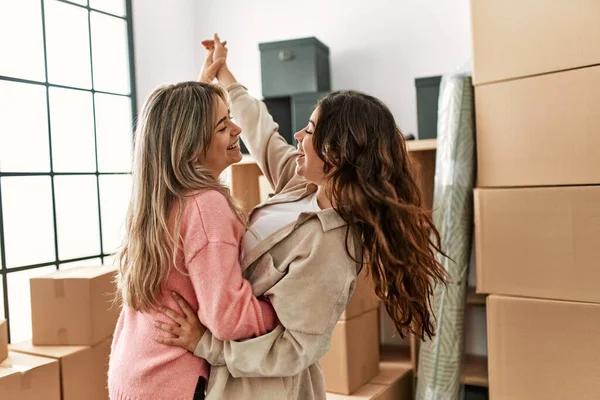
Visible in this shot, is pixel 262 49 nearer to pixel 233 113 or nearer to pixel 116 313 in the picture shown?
pixel 233 113

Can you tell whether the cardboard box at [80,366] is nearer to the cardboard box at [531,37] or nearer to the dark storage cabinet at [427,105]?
the dark storage cabinet at [427,105]

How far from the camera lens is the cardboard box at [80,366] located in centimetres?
186

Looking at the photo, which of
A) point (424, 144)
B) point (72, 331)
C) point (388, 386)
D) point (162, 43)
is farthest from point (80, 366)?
point (162, 43)

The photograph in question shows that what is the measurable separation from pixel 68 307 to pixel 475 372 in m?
1.68

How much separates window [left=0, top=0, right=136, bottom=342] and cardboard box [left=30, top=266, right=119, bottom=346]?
44 cm

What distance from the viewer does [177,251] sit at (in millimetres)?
1211

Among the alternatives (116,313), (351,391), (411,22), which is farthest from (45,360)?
(411,22)

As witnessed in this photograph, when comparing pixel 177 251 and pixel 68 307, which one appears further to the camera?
pixel 68 307

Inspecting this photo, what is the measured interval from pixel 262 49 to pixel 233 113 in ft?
3.88

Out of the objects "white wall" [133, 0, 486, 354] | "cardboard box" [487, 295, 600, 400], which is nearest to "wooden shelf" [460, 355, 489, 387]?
"white wall" [133, 0, 486, 354]

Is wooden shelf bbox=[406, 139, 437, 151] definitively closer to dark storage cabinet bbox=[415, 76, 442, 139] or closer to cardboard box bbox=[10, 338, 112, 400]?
dark storage cabinet bbox=[415, 76, 442, 139]

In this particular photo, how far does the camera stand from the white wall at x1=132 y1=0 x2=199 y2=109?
2955 mm

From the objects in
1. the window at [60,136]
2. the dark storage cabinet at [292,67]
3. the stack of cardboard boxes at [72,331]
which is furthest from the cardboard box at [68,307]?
the dark storage cabinet at [292,67]

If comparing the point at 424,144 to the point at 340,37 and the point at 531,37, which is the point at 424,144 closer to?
the point at 531,37
